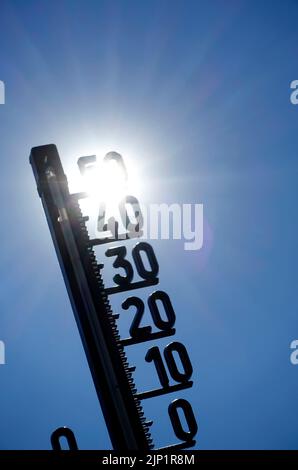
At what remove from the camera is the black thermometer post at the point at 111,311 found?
4.73 m

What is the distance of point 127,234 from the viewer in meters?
5.32

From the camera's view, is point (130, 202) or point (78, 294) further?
point (130, 202)

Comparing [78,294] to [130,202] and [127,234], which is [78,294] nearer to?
[127,234]

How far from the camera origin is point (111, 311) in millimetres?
4984

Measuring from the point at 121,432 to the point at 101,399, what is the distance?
1.42ft

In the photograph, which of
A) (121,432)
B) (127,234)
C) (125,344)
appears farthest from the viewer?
(127,234)

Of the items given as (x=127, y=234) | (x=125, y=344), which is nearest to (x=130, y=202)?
(x=127, y=234)

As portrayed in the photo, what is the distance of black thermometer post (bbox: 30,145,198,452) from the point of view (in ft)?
15.5

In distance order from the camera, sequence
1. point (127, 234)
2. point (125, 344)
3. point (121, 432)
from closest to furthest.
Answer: point (121, 432) → point (125, 344) → point (127, 234)

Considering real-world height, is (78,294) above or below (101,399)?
above

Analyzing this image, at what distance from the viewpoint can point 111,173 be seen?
17.9 ft

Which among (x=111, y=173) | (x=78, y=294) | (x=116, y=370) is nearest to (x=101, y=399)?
(x=116, y=370)
